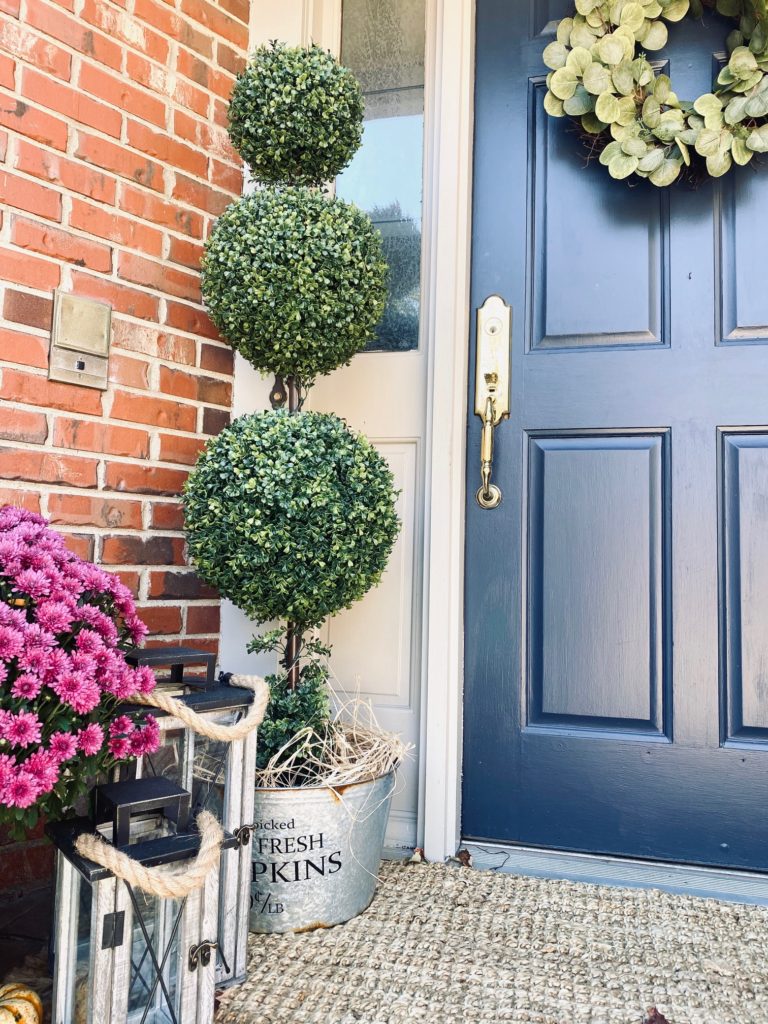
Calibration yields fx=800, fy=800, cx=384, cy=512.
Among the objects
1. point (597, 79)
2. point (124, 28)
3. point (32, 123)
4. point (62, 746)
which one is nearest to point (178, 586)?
point (62, 746)

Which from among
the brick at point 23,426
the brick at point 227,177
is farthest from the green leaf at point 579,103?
the brick at point 23,426

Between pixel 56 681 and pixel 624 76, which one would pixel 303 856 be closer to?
pixel 56 681

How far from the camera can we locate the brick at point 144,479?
1.62 metres

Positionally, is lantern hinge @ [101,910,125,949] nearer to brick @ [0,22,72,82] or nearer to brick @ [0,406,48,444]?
brick @ [0,406,48,444]

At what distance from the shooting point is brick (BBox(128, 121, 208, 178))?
1.69 meters

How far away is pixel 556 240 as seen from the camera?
6.27 ft

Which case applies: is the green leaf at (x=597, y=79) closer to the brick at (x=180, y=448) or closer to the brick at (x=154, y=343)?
the brick at (x=154, y=343)

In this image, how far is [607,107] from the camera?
176 centimetres

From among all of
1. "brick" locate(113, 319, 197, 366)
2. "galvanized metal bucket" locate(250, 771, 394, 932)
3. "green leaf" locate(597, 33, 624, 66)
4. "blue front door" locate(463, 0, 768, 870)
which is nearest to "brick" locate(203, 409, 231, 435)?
"brick" locate(113, 319, 197, 366)

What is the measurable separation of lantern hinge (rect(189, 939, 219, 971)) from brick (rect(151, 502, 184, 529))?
0.88 m

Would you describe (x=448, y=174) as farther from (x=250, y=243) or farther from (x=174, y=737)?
(x=174, y=737)

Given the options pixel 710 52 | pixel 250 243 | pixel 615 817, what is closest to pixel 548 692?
pixel 615 817

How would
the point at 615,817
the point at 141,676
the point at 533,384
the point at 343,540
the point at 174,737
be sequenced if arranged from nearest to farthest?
the point at 141,676, the point at 174,737, the point at 343,540, the point at 615,817, the point at 533,384

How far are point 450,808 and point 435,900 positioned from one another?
262mm
